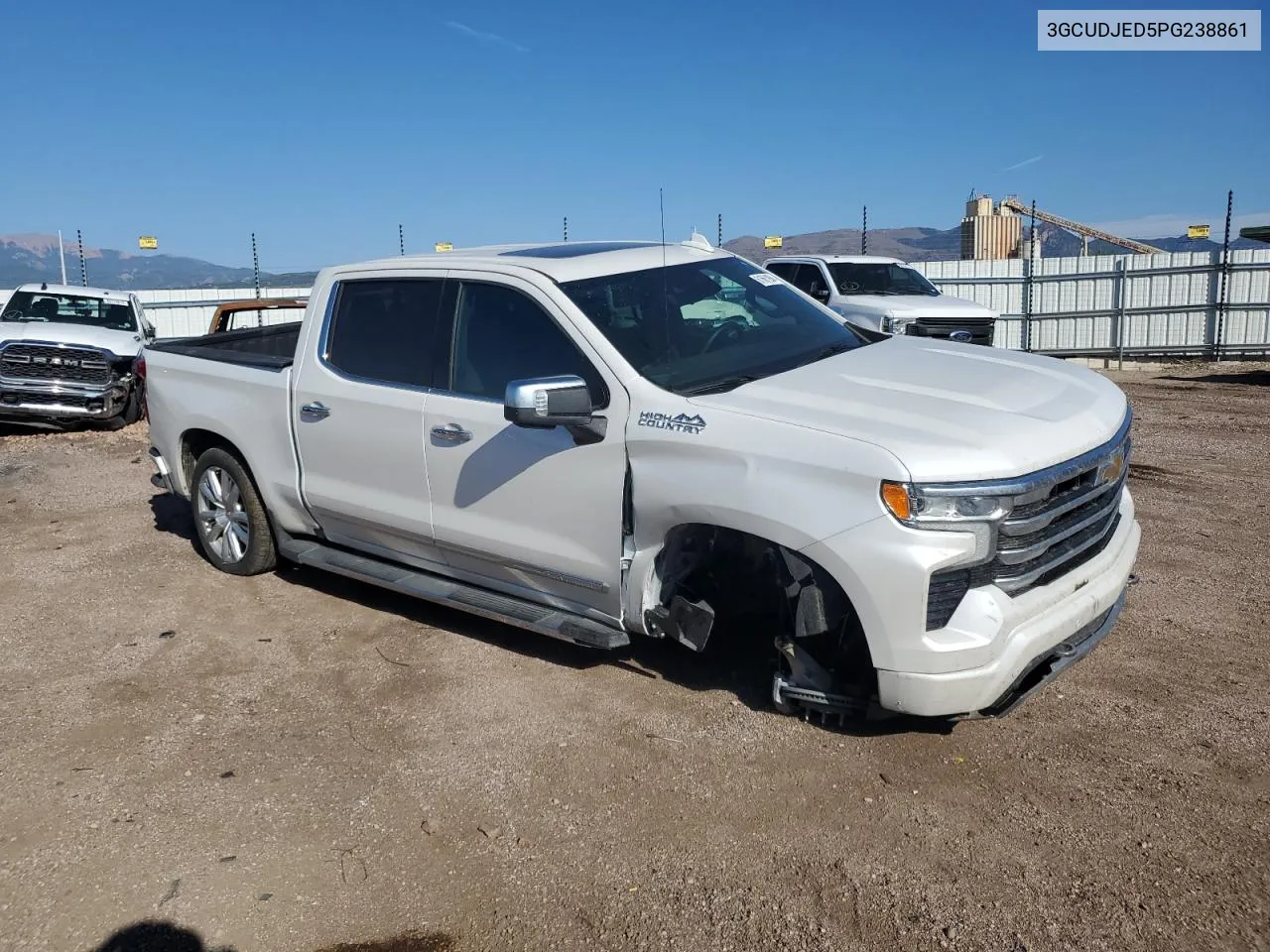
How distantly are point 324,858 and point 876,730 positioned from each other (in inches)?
84.0

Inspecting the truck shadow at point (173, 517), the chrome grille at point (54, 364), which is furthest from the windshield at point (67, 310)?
the truck shadow at point (173, 517)

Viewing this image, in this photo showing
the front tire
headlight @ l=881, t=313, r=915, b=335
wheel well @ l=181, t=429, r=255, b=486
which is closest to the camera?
the front tire

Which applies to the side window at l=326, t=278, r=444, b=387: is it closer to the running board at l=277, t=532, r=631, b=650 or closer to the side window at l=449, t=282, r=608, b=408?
the side window at l=449, t=282, r=608, b=408

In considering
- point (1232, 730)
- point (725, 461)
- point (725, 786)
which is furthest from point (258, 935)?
point (1232, 730)

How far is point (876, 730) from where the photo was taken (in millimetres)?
4289

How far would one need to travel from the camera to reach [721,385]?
436 cm

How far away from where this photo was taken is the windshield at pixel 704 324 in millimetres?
4523

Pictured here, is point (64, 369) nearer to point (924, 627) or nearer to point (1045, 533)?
point (924, 627)

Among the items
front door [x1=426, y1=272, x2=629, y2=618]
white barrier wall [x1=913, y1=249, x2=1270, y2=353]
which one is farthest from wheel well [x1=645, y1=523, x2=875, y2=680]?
white barrier wall [x1=913, y1=249, x2=1270, y2=353]

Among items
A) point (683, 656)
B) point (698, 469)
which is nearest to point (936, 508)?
point (698, 469)

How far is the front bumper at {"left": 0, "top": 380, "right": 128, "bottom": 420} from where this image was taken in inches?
505

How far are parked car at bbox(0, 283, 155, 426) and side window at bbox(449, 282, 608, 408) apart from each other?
8.87m

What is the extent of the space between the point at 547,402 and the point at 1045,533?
189cm

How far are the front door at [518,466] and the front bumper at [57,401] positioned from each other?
967cm
